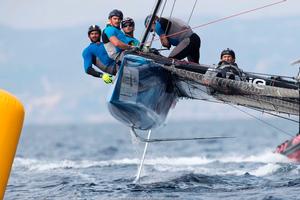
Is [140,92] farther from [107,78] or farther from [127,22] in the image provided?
[127,22]

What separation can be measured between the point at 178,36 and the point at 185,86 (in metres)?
0.91

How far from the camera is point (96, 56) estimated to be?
16516mm

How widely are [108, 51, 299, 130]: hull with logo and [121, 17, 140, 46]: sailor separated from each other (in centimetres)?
77

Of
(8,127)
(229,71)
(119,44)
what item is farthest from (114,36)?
(8,127)

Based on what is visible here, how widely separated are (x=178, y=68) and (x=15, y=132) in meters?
3.32

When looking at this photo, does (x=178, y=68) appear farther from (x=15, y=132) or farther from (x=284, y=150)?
(x=284, y=150)

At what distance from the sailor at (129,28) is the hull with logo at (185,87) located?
772mm

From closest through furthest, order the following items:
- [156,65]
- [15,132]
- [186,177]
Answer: [15,132]
[156,65]
[186,177]

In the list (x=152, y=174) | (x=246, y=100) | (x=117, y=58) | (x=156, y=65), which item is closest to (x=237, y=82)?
(x=246, y=100)

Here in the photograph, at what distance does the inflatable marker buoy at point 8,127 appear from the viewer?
42.0ft

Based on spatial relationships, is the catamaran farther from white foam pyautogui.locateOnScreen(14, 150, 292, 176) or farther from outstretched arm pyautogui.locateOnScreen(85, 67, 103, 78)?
white foam pyautogui.locateOnScreen(14, 150, 292, 176)

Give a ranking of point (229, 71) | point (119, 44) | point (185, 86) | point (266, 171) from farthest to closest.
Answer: point (266, 171)
point (185, 86)
point (119, 44)
point (229, 71)

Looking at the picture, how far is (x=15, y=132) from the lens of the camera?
42.8 ft

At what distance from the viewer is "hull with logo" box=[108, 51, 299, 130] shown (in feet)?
47.4
